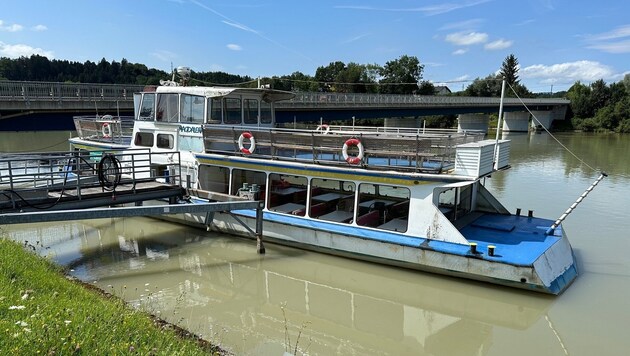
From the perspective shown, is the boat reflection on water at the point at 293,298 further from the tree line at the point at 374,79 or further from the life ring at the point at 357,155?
the tree line at the point at 374,79

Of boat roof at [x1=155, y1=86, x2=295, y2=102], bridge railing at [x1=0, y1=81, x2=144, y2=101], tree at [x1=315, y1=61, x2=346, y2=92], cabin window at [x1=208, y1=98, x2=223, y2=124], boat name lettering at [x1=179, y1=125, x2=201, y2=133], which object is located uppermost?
tree at [x1=315, y1=61, x2=346, y2=92]

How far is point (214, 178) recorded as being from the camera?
13.6 metres

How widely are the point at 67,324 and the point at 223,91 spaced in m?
8.70

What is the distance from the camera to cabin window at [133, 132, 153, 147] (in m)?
13.9

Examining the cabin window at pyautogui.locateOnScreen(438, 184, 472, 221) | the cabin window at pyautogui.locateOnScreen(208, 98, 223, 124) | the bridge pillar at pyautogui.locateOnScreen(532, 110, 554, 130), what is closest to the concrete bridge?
the cabin window at pyautogui.locateOnScreen(438, 184, 472, 221)

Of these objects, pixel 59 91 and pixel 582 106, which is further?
pixel 582 106

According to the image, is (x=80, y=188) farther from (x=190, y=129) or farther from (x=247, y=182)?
(x=247, y=182)

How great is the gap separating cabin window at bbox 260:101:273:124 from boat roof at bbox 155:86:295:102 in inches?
6.8

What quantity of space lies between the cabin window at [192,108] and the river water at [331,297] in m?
3.44

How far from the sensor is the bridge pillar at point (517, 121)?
75688 millimetres

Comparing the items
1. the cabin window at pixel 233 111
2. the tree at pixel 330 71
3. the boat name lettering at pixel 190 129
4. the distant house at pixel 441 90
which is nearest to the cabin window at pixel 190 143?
the boat name lettering at pixel 190 129

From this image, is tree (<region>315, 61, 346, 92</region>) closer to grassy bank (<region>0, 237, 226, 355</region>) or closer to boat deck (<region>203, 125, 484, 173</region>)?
boat deck (<region>203, 125, 484, 173</region>)

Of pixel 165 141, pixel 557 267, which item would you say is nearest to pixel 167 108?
pixel 165 141

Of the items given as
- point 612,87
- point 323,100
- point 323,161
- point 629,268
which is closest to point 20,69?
point 323,100
